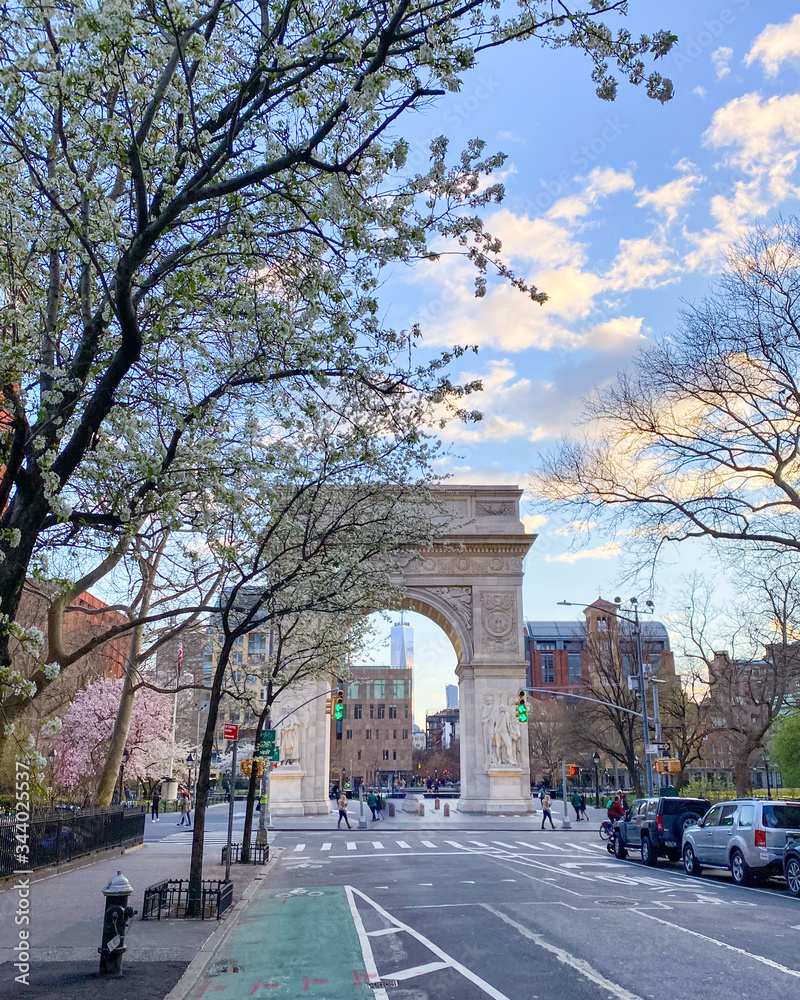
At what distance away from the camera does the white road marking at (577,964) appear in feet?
27.9

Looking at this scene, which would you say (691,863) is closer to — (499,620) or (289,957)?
(289,957)

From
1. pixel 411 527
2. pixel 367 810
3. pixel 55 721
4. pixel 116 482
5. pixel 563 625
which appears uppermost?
pixel 563 625

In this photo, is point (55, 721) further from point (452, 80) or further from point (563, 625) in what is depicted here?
point (563, 625)

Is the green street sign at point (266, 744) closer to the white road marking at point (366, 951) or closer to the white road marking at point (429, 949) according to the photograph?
the white road marking at point (429, 949)

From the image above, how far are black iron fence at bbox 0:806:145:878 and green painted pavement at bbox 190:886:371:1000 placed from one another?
428cm

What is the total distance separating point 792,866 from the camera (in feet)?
54.7

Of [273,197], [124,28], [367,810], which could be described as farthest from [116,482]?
[367,810]

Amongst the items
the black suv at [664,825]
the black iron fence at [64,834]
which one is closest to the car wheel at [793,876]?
the black suv at [664,825]

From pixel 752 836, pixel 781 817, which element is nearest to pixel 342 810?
pixel 752 836

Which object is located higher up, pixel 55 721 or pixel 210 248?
pixel 210 248

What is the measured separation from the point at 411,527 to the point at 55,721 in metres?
12.5

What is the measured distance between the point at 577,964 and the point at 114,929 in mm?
5292

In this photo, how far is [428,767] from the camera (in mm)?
117938

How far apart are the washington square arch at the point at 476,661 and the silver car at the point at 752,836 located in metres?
24.5
